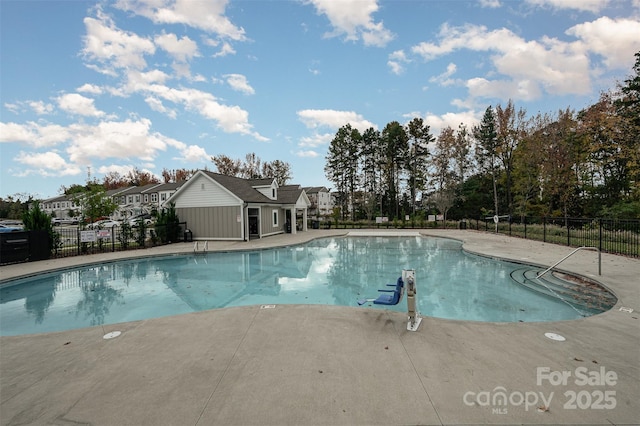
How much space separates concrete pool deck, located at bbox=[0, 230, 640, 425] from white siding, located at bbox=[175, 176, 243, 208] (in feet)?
46.3

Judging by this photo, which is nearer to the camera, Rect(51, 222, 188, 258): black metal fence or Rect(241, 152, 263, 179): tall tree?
Rect(51, 222, 188, 258): black metal fence

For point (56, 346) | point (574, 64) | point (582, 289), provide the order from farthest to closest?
point (574, 64) → point (582, 289) → point (56, 346)

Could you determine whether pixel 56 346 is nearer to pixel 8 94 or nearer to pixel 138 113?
pixel 8 94

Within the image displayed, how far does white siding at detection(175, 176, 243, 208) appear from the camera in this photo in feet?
60.4

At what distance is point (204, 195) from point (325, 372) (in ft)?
58.8

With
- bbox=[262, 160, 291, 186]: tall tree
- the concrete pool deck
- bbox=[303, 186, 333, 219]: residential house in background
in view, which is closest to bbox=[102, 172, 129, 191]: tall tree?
bbox=[262, 160, 291, 186]: tall tree

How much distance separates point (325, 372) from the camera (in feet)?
10.3

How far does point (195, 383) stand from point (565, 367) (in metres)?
4.15

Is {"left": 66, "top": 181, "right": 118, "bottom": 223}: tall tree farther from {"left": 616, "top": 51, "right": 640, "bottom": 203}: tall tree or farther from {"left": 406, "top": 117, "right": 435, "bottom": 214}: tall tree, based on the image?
{"left": 616, "top": 51, "right": 640, "bottom": 203}: tall tree

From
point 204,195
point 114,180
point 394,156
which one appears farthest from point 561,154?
point 114,180

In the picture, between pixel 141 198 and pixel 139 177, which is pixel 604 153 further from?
pixel 139 177

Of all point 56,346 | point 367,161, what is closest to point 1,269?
point 56,346

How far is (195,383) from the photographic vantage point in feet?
9.74

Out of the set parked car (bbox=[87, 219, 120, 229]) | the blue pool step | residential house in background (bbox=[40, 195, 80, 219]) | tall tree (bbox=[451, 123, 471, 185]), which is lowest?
the blue pool step
